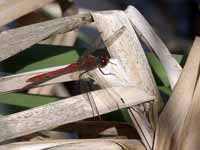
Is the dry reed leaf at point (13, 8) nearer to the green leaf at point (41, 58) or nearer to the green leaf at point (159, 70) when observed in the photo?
the green leaf at point (41, 58)

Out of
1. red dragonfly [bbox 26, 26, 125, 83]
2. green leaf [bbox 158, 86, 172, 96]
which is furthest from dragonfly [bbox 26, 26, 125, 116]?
green leaf [bbox 158, 86, 172, 96]

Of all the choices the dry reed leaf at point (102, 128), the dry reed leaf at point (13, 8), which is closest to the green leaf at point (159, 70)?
the dry reed leaf at point (102, 128)

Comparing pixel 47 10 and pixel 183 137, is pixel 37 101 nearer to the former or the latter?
pixel 183 137

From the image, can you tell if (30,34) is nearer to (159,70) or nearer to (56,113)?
(56,113)

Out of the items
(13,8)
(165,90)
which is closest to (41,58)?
(13,8)

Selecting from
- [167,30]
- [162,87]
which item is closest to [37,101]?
[162,87]

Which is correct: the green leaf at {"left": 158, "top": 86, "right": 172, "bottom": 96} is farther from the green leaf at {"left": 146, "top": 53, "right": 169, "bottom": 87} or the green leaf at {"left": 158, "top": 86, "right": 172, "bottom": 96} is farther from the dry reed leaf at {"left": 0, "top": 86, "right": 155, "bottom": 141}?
the dry reed leaf at {"left": 0, "top": 86, "right": 155, "bottom": 141}
